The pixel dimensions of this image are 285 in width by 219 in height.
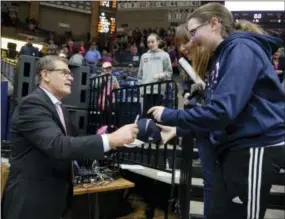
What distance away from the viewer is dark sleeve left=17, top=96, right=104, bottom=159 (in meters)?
1.86

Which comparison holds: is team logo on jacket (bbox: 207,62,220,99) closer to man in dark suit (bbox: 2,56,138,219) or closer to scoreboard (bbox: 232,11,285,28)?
man in dark suit (bbox: 2,56,138,219)

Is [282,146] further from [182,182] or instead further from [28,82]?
[28,82]

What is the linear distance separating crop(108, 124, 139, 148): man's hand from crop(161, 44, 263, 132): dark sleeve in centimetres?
54

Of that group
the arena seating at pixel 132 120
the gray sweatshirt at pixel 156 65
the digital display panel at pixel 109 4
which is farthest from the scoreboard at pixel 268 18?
the digital display panel at pixel 109 4

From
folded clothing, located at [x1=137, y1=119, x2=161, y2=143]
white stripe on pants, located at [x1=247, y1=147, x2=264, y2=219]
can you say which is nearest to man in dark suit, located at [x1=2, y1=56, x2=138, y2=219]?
folded clothing, located at [x1=137, y1=119, x2=161, y2=143]

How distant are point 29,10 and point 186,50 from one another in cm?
1815

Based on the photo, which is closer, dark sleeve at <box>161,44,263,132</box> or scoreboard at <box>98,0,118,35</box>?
dark sleeve at <box>161,44,263,132</box>

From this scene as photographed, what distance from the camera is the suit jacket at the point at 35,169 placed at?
203 cm

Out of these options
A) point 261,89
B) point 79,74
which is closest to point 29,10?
point 79,74

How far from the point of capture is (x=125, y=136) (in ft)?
6.11

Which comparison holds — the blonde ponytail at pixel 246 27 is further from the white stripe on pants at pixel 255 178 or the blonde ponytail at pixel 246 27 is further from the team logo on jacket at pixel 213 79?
the white stripe on pants at pixel 255 178

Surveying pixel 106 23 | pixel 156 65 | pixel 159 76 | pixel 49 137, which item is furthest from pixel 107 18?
pixel 49 137

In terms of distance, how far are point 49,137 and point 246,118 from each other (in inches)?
41.2

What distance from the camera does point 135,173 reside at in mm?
4344
